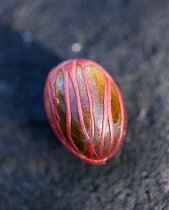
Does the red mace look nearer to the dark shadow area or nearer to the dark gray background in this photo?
the dark gray background

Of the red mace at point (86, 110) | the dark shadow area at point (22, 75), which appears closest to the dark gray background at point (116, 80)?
the dark shadow area at point (22, 75)

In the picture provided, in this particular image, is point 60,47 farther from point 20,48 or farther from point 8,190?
point 8,190

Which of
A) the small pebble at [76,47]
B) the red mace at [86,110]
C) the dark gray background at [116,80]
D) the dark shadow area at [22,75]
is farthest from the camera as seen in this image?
the small pebble at [76,47]

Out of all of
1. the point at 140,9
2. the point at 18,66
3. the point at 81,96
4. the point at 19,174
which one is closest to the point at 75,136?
the point at 81,96

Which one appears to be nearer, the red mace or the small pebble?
the red mace

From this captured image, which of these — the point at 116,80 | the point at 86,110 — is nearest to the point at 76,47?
the point at 116,80

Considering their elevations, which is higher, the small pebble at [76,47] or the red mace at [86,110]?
the small pebble at [76,47]

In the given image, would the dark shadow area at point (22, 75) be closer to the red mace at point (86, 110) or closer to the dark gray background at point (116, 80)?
the dark gray background at point (116, 80)

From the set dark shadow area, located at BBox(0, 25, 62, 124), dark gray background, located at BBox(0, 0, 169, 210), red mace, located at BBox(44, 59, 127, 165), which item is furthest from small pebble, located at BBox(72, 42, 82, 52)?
red mace, located at BBox(44, 59, 127, 165)
